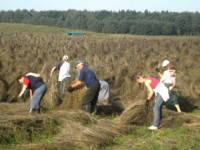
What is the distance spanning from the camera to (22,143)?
572 cm

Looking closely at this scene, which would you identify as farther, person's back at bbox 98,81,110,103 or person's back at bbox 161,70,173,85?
person's back at bbox 98,81,110,103

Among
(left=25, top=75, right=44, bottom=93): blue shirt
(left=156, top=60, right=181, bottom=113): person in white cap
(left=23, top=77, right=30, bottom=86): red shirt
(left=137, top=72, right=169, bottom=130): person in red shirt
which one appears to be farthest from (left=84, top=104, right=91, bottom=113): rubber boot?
(left=156, top=60, right=181, bottom=113): person in white cap

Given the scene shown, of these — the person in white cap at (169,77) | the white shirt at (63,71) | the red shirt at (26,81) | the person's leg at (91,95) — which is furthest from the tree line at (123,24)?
the red shirt at (26,81)

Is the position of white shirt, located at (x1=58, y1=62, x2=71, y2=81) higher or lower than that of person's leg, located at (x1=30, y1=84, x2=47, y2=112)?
higher

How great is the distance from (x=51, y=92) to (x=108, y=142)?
13.0ft

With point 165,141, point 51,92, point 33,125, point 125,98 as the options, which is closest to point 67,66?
point 51,92

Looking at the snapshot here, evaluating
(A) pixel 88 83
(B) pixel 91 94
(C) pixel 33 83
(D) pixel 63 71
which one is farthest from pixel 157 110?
(D) pixel 63 71

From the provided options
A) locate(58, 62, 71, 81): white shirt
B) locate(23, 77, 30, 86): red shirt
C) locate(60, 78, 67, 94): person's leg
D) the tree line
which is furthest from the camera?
the tree line

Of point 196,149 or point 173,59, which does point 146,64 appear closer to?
point 173,59

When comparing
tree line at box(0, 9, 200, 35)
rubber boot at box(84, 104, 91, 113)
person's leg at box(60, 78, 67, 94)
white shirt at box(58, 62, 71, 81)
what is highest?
tree line at box(0, 9, 200, 35)

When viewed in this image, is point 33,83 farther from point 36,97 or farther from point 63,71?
point 63,71

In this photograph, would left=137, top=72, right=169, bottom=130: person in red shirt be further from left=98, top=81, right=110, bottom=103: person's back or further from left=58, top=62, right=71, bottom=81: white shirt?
left=58, top=62, right=71, bottom=81: white shirt

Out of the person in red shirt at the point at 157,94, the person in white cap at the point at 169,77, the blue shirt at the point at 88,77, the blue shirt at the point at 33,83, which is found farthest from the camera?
the person in white cap at the point at 169,77

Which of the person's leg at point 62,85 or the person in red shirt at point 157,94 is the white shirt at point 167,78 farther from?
the person's leg at point 62,85
